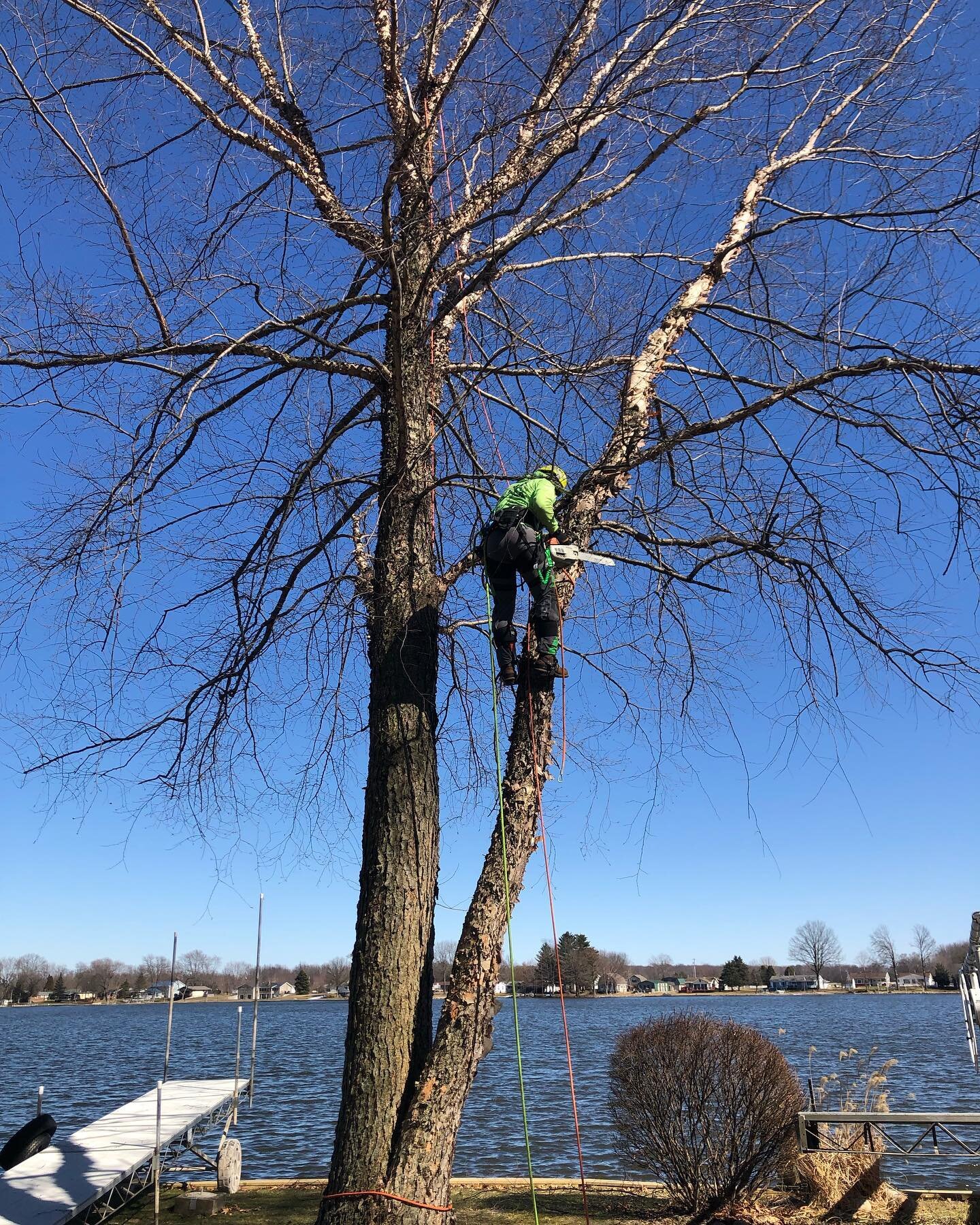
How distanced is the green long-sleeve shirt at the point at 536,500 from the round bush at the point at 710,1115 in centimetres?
747

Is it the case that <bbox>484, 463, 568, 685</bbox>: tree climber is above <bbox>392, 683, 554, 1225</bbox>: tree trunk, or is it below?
above

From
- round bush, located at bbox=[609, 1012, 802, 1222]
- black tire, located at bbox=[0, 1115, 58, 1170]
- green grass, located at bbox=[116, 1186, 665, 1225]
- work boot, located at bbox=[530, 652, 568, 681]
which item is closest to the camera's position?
work boot, located at bbox=[530, 652, 568, 681]

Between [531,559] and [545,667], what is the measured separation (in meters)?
0.59

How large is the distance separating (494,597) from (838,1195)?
7955 mm

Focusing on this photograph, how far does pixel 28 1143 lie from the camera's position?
41.1ft

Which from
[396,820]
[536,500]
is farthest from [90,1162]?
[536,500]

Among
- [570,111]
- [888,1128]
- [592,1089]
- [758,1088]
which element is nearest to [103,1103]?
[592,1089]

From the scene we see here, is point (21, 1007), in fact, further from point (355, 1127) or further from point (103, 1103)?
point (355, 1127)

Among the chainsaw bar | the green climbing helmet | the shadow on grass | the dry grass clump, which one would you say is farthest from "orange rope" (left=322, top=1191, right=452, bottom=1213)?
the dry grass clump

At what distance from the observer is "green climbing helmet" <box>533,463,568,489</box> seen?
5000mm

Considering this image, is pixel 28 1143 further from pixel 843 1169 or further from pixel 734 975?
pixel 734 975

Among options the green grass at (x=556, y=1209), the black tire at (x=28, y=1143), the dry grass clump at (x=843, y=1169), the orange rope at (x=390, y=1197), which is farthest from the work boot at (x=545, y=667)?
the black tire at (x=28, y=1143)

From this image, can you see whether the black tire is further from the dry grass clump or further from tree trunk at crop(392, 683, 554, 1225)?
tree trunk at crop(392, 683, 554, 1225)

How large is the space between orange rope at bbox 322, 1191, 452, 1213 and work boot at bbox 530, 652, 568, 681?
2178mm
